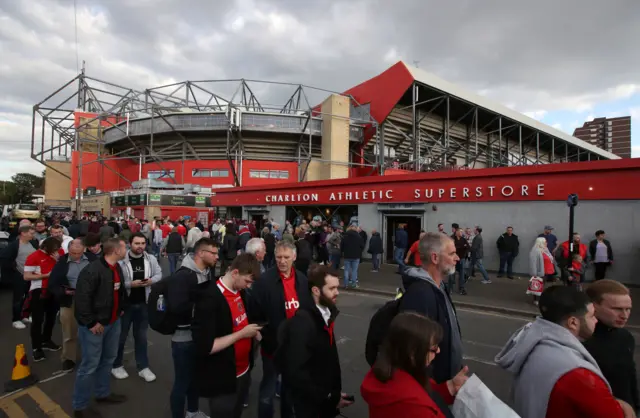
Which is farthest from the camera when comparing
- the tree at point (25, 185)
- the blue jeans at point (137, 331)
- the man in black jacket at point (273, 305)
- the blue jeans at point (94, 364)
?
the tree at point (25, 185)

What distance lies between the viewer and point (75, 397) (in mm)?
3064

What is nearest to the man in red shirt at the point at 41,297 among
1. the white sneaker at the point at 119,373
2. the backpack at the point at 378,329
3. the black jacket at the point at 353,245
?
the white sneaker at the point at 119,373

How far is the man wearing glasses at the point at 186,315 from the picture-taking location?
8.49 feet

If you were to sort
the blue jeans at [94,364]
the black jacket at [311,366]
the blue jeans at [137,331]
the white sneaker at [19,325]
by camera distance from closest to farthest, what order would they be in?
the black jacket at [311,366] < the blue jeans at [94,364] < the blue jeans at [137,331] < the white sneaker at [19,325]

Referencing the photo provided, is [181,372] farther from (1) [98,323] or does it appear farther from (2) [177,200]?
(2) [177,200]

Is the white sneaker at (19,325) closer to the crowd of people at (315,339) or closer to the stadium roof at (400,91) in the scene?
the crowd of people at (315,339)

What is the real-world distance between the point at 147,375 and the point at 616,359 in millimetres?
4259

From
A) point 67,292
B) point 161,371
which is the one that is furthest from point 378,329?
point 67,292

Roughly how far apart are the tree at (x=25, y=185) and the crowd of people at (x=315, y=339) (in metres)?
77.7

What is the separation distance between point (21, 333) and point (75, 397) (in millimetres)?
3329

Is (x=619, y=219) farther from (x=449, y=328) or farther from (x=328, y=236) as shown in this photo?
(x=449, y=328)

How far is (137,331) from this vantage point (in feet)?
13.0

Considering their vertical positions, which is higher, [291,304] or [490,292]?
[291,304]

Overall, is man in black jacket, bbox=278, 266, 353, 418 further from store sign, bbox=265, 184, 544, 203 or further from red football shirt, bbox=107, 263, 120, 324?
store sign, bbox=265, 184, 544, 203
